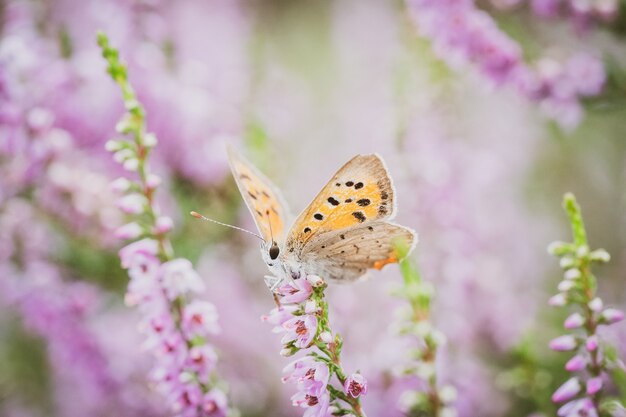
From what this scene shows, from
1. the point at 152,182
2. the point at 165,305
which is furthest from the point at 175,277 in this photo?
the point at 152,182

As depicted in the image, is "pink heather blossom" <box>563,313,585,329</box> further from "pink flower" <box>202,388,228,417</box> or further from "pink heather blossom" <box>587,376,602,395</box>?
"pink flower" <box>202,388,228,417</box>

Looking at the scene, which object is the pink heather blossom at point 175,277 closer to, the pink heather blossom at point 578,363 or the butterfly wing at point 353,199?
the butterfly wing at point 353,199

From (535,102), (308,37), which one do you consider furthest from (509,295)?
(308,37)

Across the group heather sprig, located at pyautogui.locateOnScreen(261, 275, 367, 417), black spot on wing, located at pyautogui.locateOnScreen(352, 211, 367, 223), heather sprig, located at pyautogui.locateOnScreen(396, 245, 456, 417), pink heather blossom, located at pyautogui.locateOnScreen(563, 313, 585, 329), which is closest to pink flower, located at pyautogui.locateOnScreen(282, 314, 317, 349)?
heather sprig, located at pyautogui.locateOnScreen(261, 275, 367, 417)

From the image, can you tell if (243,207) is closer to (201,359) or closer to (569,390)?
(201,359)

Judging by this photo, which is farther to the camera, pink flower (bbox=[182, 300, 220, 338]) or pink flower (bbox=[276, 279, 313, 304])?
pink flower (bbox=[182, 300, 220, 338])

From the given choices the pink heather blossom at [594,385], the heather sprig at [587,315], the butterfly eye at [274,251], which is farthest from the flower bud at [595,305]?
the butterfly eye at [274,251]

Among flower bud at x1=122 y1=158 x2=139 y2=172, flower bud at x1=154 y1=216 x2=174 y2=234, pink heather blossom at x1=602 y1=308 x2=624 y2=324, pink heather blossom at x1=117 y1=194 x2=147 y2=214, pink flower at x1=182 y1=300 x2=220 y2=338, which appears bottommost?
pink heather blossom at x1=602 y1=308 x2=624 y2=324

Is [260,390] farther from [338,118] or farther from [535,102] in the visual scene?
[338,118]
